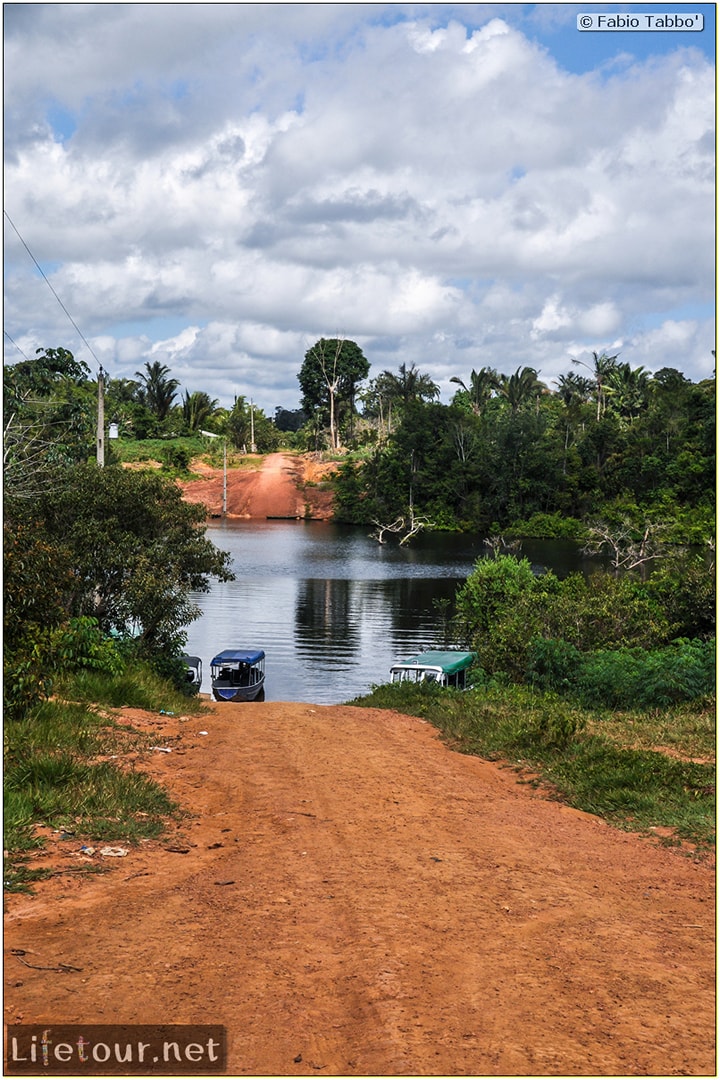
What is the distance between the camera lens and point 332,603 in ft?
149

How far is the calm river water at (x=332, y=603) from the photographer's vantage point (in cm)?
3206

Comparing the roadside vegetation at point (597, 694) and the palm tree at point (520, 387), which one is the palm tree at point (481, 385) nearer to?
the palm tree at point (520, 387)

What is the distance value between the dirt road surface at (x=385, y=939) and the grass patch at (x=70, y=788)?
1.22 ft

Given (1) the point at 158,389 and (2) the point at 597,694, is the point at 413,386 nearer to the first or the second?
(1) the point at 158,389

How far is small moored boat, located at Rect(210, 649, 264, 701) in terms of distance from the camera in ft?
85.8

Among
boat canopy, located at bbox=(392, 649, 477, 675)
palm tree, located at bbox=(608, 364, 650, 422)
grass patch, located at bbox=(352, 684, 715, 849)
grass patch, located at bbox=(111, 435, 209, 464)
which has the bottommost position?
boat canopy, located at bbox=(392, 649, 477, 675)

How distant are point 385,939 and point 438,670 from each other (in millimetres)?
17997

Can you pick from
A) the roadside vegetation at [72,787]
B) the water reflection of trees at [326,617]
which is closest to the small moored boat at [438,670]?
the water reflection of trees at [326,617]

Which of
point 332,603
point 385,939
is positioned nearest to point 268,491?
point 332,603

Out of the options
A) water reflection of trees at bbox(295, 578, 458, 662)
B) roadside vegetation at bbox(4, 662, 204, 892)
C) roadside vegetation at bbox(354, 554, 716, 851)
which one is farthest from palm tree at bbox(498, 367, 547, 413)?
roadside vegetation at bbox(4, 662, 204, 892)

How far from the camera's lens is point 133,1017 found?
4.96 metres

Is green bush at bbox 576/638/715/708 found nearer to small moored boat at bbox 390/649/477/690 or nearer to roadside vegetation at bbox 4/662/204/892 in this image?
small moored boat at bbox 390/649/477/690

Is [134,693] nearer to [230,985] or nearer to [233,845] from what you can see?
[233,845]

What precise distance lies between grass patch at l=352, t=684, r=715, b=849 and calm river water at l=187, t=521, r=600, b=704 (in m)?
10.1
